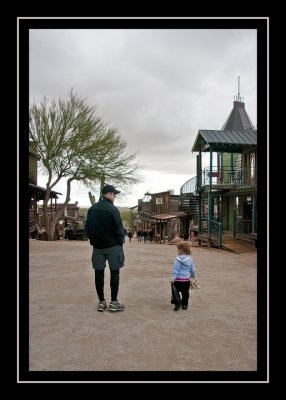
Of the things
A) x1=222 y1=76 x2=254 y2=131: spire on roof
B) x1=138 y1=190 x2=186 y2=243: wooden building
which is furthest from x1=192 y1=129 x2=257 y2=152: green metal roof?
x1=138 y1=190 x2=186 y2=243: wooden building

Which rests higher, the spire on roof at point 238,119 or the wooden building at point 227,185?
the spire on roof at point 238,119

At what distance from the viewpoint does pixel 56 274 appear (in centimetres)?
789

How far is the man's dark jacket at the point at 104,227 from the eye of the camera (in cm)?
471

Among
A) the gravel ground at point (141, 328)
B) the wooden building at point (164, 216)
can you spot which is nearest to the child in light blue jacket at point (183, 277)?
the gravel ground at point (141, 328)

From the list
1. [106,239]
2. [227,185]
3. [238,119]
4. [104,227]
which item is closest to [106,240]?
[106,239]

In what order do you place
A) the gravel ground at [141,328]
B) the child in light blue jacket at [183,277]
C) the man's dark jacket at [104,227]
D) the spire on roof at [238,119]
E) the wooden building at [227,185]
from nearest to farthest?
1. the gravel ground at [141,328]
2. the man's dark jacket at [104,227]
3. the child in light blue jacket at [183,277]
4. the wooden building at [227,185]
5. the spire on roof at [238,119]

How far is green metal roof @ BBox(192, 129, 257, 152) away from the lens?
60.4 feet

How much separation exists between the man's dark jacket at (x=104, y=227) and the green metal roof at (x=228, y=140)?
14178 millimetres

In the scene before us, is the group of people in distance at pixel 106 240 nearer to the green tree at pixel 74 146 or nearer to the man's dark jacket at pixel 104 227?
the man's dark jacket at pixel 104 227

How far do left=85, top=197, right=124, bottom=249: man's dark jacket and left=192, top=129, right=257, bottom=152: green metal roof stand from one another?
14.2 meters
